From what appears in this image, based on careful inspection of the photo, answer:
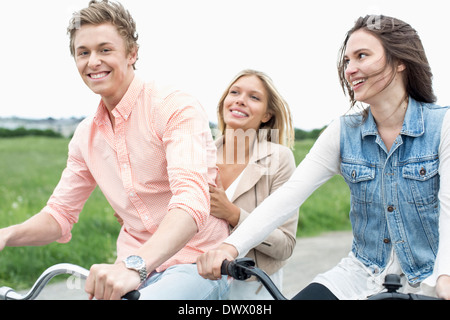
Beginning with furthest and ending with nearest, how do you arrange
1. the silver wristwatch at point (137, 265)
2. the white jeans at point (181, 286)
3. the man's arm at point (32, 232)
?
1. the man's arm at point (32, 232)
2. the white jeans at point (181, 286)
3. the silver wristwatch at point (137, 265)

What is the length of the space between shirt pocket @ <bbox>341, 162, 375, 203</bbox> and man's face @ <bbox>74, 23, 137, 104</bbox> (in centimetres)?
108

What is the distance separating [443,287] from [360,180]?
0.67 metres

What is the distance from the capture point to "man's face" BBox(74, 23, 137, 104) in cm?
241

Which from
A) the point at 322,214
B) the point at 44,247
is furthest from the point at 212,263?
the point at 322,214

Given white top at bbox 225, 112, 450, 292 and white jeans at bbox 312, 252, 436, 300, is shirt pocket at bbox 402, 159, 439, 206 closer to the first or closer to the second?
white top at bbox 225, 112, 450, 292

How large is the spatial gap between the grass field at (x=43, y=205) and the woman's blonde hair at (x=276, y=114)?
6.78ft

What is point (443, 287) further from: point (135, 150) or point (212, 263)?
point (135, 150)

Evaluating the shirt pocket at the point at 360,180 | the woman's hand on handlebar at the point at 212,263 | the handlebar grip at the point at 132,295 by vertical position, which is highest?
the shirt pocket at the point at 360,180

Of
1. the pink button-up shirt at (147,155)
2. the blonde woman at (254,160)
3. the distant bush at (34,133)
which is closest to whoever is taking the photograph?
the pink button-up shirt at (147,155)

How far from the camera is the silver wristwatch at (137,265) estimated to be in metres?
1.79

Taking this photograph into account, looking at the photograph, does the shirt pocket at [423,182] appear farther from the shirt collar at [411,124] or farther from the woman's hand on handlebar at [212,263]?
the woman's hand on handlebar at [212,263]

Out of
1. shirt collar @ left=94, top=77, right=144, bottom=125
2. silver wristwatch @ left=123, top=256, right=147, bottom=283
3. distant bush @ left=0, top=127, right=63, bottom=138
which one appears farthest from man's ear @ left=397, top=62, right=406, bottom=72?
distant bush @ left=0, top=127, right=63, bottom=138

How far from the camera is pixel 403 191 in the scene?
2.30m

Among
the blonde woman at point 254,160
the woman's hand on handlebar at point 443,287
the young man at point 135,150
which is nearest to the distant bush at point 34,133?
the blonde woman at point 254,160
